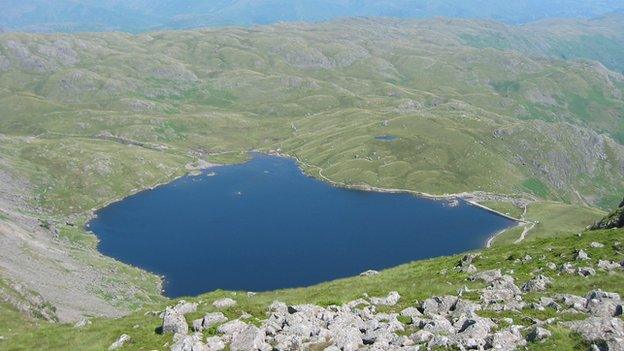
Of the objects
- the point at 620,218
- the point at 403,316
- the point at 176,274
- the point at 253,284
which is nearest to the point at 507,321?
the point at 403,316

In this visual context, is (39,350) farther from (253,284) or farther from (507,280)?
(253,284)

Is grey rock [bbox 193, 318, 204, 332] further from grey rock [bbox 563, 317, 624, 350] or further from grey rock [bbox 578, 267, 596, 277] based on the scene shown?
grey rock [bbox 578, 267, 596, 277]

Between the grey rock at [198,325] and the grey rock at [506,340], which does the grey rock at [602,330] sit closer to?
the grey rock at [506,340]

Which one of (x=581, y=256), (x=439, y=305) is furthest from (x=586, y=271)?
(x=439, y=305)

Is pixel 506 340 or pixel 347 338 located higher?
pixel 506 340

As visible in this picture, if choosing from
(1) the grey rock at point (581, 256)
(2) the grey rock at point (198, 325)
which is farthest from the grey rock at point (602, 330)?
(2) the grey rock at point (198, 325)

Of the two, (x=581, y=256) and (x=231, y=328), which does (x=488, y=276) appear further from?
(x=231, y=328)
